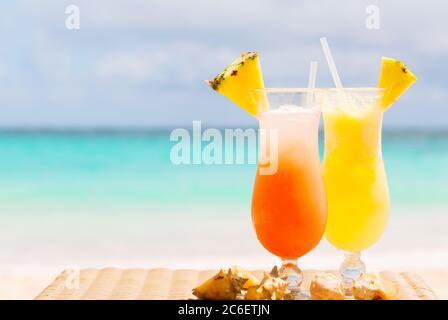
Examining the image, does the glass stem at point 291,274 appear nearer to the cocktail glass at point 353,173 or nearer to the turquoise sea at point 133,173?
the cocktail glass at point 353,173

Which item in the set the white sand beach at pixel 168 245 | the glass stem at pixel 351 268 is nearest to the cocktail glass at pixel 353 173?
the glass stem at pixel 351 268

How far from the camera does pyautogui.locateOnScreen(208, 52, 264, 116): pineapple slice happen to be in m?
2.35

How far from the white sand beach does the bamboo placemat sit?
7.92ft

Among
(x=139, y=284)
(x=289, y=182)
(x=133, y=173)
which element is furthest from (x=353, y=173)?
(x=133, y=173)

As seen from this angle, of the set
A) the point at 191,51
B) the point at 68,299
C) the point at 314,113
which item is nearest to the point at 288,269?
the point at 314,113

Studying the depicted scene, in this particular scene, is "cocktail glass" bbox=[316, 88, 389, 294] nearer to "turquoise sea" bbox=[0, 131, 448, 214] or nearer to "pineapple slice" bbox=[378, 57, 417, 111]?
"pineapple slice" bbox=[378, 57, 417, 111]

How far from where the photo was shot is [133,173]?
10.0 meters

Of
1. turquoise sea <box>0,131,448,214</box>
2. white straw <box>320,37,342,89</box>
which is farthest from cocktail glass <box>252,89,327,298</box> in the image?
turquoise sea <box>0,131,448,214</box>

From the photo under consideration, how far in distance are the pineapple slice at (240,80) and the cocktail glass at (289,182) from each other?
0.03 m

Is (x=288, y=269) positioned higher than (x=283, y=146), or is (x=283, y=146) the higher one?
(x=283, y=146)

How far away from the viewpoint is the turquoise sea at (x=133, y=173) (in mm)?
8589
